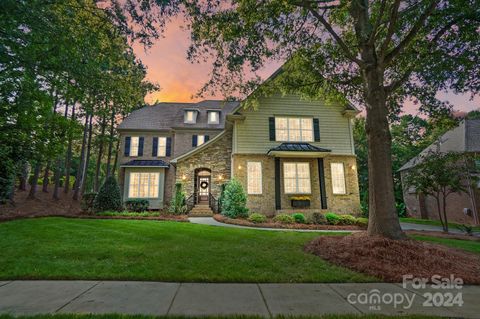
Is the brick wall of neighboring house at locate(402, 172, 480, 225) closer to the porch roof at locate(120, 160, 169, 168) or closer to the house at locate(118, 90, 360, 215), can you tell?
the house at locate(118, 90, 360, 215)

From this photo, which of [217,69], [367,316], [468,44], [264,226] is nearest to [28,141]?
[217,69]

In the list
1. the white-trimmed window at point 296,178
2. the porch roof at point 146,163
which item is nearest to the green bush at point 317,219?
the white-trimmed window at point 296,178

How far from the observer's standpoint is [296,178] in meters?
14.2

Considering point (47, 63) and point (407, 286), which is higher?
point (47, 63)

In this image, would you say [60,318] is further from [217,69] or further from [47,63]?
[217,69]

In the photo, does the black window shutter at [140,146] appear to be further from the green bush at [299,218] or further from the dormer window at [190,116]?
the green bush at [299,218]

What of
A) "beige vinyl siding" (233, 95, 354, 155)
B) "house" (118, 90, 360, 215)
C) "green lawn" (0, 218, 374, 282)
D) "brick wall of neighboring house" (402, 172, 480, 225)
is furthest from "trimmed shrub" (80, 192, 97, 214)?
"brick wall of neighboring house" (402, 172, 480, 225)

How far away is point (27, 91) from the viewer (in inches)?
308

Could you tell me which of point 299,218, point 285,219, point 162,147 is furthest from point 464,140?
point 162,147

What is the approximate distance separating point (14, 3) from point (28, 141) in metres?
5.72

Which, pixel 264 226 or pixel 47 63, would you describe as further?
pixel 264 226

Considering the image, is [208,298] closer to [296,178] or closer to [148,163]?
[296,178]

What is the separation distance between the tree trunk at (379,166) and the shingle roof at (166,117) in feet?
48.2

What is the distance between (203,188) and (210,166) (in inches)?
106
